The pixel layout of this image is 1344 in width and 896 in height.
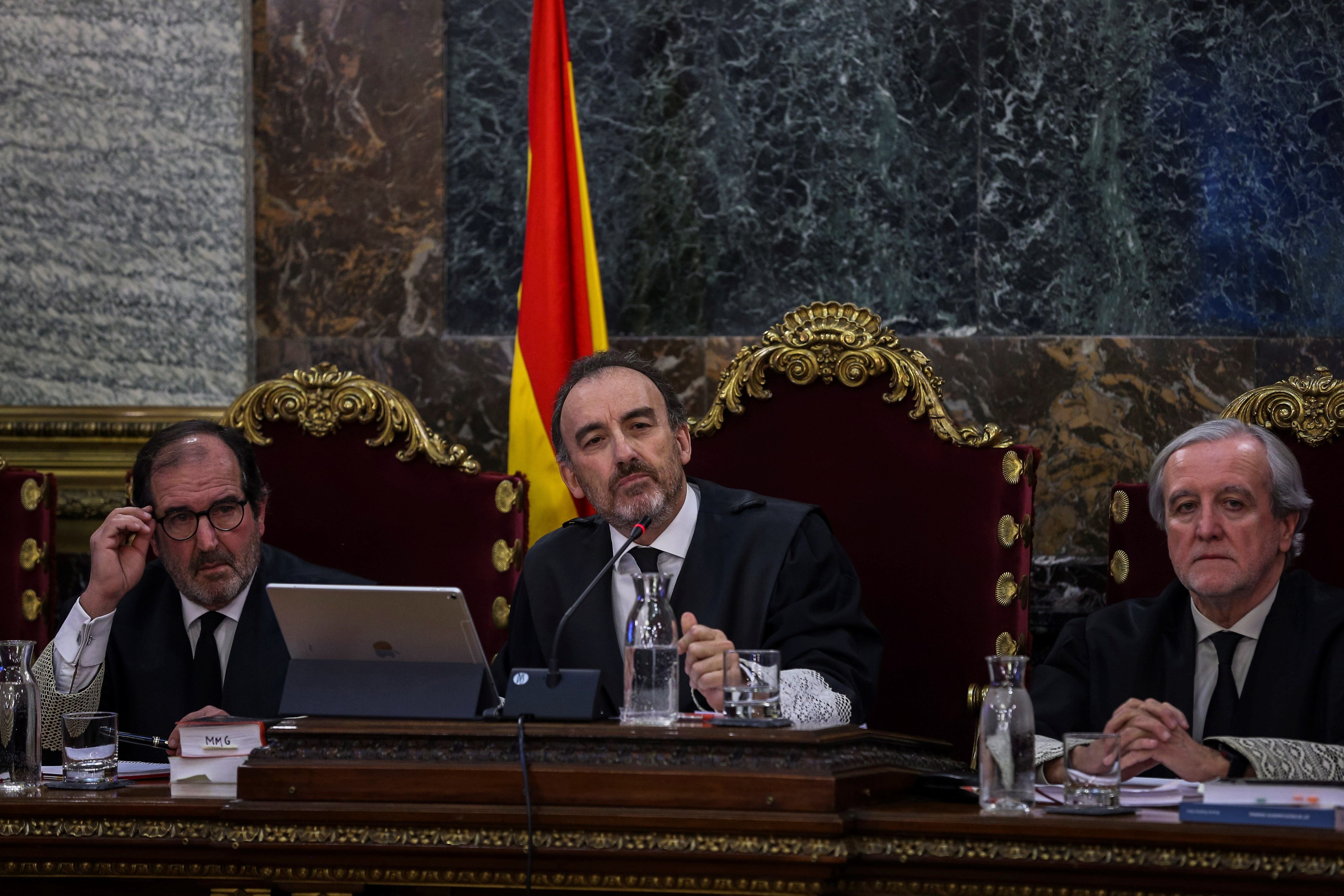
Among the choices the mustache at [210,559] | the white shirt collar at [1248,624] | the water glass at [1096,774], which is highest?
the mustache at [210,559]

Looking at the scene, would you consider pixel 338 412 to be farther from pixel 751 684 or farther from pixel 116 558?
pixel 751 684

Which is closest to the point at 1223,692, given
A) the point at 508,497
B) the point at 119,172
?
the point at 508,497

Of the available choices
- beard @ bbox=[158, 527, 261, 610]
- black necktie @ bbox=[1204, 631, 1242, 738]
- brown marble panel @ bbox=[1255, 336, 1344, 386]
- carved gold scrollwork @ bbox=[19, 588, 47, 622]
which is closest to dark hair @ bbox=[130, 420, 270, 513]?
beard @ bbox=[158, 527, 261, 610]

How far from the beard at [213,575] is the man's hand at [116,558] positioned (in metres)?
0.09

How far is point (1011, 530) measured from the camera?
312 cm

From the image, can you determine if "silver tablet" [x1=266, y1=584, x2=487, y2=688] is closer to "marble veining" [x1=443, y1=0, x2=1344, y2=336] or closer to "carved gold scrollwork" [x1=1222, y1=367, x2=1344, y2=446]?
"carved gold scrollwork" [x1=1222, y1=367, x2=1344, y2=446]

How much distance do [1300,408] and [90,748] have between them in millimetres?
2477

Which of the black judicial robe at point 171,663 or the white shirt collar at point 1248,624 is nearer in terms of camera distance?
the white shirt collar at point 1248,624

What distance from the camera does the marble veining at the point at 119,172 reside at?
3.95 meters

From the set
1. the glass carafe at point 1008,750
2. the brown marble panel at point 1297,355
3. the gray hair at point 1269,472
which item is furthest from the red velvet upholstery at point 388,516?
the brown marble panel at point 1297,355

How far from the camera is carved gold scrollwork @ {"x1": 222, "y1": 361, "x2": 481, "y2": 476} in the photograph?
3.50 meters

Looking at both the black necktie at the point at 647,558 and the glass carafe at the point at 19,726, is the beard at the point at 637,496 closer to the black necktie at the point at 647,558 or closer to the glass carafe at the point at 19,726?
the black necktie at the point at 647,558

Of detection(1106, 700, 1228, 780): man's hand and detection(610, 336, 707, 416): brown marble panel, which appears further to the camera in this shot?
detection(610, 336, 707, 416): brown marble panel

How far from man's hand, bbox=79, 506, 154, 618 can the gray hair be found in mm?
2067
